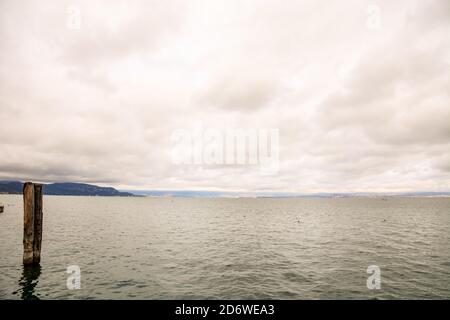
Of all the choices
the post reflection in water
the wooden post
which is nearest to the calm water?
the post reflection in water

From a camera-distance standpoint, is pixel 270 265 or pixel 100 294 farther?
pixel 270 265

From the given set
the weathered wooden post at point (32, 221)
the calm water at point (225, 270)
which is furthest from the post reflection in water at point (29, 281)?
the weathered wooden post at point (32, 221)

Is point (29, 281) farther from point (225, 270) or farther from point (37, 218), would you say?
point (225, 270)

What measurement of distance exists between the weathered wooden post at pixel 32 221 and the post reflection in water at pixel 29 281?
64 centimetres

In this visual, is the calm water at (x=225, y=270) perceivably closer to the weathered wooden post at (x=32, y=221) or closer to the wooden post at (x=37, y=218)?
the weathered wooden post at (x=32, y=221)

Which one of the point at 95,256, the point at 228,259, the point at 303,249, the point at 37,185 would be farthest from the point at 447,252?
the point at 37,185

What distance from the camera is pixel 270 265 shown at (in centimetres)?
2711

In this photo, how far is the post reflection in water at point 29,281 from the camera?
18.4 meters

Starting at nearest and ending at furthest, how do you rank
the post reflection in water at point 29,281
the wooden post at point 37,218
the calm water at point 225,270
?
1. the post reflection in water at point 29,281
2. the calm water at point 225,270
3. the wooden post at point 37,218

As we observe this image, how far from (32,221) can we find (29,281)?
473 centimetres

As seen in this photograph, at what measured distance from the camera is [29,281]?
2083 cm

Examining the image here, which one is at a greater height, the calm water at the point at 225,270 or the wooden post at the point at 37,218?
A: the wooden post at the point at 37,218
